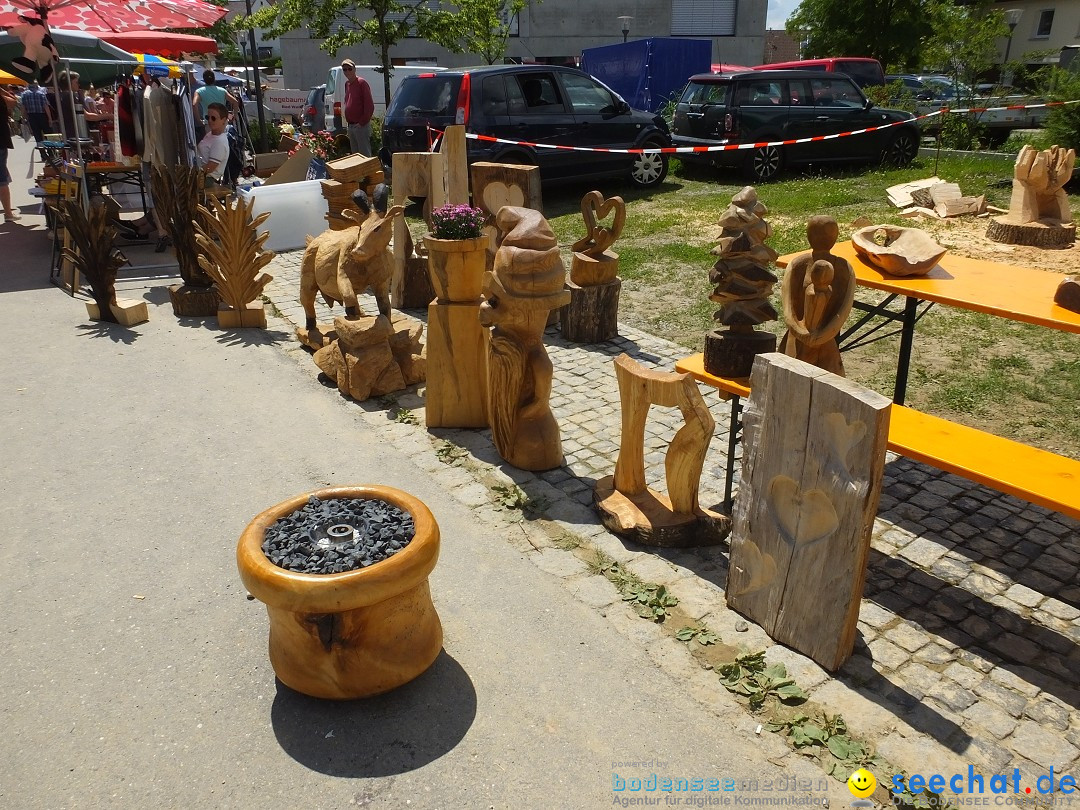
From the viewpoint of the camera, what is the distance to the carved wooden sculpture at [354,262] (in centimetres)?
548

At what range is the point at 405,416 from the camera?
5.39m

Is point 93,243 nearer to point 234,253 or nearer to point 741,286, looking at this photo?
point 234,253

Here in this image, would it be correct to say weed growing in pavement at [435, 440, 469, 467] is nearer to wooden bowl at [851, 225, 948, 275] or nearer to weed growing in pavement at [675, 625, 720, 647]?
weed growing in pavement at [675, 625, 720, 647]

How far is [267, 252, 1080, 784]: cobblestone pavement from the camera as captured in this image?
287 cm

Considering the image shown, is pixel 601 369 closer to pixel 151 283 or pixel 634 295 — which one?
pixel 634 295

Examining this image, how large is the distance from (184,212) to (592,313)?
12.6 feet

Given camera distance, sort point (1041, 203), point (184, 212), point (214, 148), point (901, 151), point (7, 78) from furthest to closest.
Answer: point (901, 151) < point (7, 78) < point (214, 148) < point (1041, 203) < point (184, 212)

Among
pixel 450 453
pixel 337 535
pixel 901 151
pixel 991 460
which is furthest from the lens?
pixel 901 151

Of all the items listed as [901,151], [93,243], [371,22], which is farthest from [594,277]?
[371,22]

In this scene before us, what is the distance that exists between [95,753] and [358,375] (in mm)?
3126

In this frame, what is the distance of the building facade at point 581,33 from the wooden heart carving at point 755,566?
28.3m

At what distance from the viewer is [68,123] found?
1152cm

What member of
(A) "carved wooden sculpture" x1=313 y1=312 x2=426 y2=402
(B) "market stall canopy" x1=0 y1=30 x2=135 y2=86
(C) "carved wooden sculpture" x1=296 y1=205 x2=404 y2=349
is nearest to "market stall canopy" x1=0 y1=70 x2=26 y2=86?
(B) "market stall canopy" x1=0 y1=30 x2=135 y2=86

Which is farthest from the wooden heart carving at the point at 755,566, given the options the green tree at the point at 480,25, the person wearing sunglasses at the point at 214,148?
the green tree at the point at 480,25
